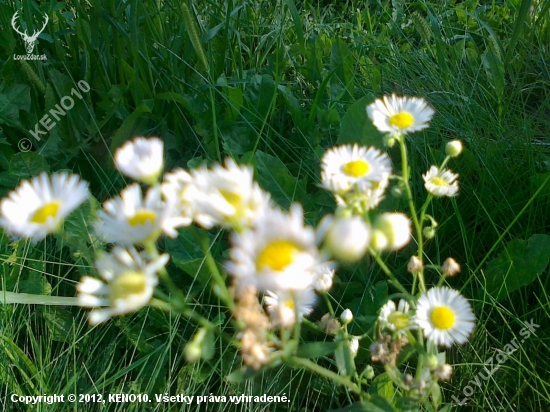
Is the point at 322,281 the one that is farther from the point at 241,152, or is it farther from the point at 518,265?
the point at 241,152

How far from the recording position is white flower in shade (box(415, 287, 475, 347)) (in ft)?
2.22

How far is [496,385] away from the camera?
0.86 m

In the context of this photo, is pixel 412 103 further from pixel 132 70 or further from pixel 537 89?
pixel 537 89

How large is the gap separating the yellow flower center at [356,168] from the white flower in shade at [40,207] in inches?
11.6

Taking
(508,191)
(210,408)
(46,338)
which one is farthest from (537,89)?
(46,338)

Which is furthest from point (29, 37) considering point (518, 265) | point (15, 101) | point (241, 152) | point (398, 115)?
point (518, 265)

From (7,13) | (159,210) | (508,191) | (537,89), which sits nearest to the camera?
(159,210)

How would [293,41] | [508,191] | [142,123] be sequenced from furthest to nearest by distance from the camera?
[293,41], [142,123], [508,191]

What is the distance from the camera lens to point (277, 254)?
0.39 metres

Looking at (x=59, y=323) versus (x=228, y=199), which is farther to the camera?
(x=59, y=323)

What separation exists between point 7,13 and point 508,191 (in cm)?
135

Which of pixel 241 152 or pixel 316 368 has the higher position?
pixel 241 152

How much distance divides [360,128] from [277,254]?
0.84 metres

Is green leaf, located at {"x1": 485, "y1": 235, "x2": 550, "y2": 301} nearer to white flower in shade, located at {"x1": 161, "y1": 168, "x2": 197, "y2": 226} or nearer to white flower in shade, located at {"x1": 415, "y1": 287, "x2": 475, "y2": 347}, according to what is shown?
white flower in shade, located at {"x1": 415, "y1": 287, "x2": 475, "y2": 347}
